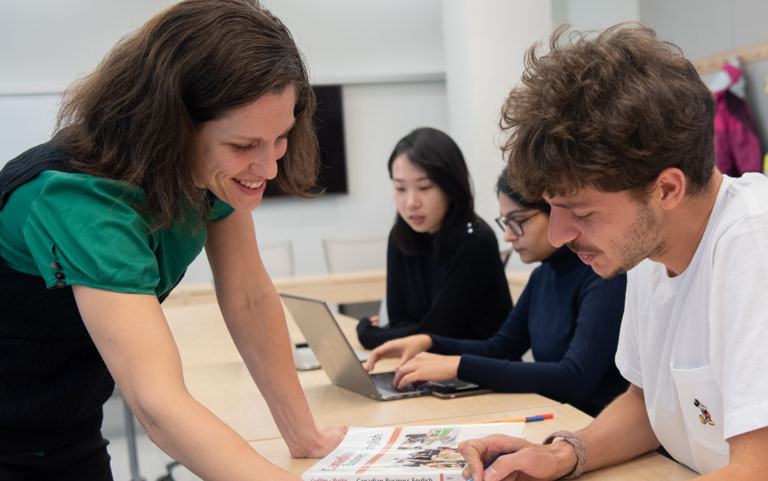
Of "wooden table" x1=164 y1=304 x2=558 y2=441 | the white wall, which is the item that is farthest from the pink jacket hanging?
"wooden table" x1=164 y1=304 x2=558 y2=441

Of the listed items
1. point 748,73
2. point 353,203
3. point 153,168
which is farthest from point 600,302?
point 353,203

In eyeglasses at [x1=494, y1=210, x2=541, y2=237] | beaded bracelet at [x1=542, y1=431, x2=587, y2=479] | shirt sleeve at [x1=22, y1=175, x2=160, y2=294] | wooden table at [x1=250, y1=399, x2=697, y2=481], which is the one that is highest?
shirt sleeve at [x1=22, y1=175, x2=160, y2=294]

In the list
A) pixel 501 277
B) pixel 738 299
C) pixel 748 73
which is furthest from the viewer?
pixel 748 73

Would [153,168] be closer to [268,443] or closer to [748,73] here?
[268,443]

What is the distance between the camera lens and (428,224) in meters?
2.48

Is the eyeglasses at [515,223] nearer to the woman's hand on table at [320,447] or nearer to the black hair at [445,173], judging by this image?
the black hair at [445,173]

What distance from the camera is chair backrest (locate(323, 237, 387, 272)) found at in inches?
181

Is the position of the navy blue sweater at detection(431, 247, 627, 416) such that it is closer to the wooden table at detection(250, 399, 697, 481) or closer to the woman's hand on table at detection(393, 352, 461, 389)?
the woman's hand on table at detection(393, 352, 461, 389)

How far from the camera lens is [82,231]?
869mm

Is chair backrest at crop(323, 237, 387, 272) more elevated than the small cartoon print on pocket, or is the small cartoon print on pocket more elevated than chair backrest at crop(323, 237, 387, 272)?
the small cartoon print on pocket

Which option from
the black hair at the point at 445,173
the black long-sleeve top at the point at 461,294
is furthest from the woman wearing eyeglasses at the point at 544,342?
the black hair at the point at 445,173

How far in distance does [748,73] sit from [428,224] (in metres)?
2.65

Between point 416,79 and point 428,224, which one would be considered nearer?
point 428,224

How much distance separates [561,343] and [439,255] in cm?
72
